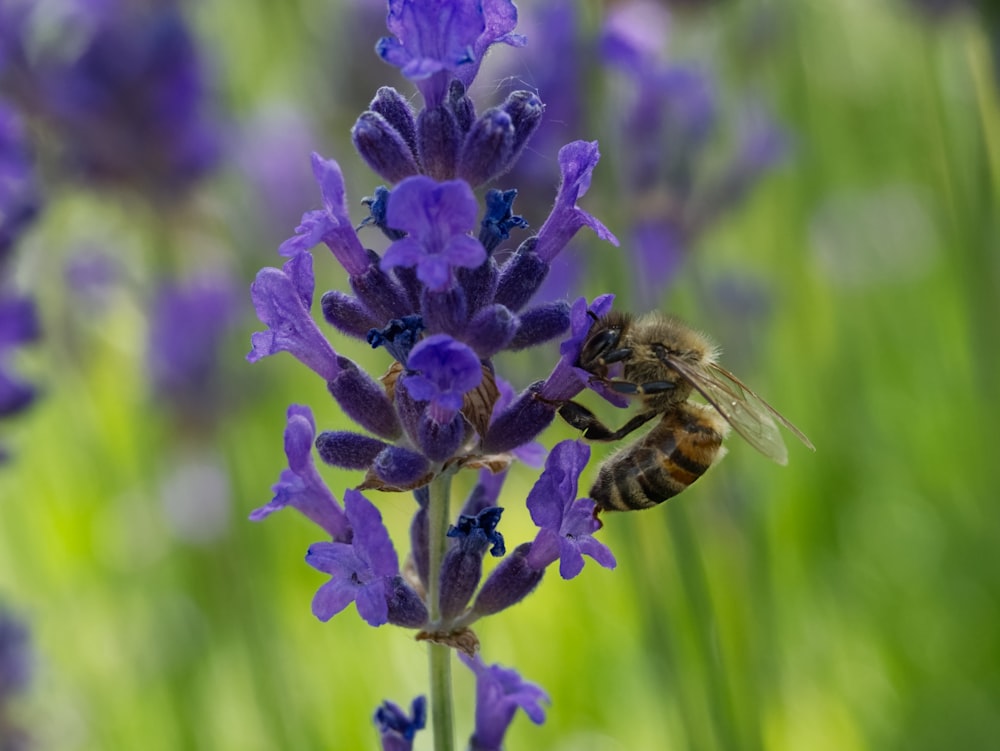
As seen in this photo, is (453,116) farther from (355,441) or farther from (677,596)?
(677,596)

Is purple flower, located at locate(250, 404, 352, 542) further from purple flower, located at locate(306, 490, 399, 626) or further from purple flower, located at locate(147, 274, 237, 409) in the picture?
purple flower, located at locate(147, 274, 237, 409)

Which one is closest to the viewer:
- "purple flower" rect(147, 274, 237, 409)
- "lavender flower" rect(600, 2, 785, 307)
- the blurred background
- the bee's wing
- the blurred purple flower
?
the bee's wing

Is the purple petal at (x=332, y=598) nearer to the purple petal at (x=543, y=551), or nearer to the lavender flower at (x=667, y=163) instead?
the purple petal at (x=543, y=551)

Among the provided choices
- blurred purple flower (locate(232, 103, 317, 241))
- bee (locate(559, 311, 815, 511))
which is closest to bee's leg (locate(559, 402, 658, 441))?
bee (locate(559, 311, 815, 511))

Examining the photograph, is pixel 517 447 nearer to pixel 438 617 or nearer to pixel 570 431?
pixel 438 617

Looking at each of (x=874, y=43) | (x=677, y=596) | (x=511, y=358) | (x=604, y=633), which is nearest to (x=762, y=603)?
(x=677, y=596)

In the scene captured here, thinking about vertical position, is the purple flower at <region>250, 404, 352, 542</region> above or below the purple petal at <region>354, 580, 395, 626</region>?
above
